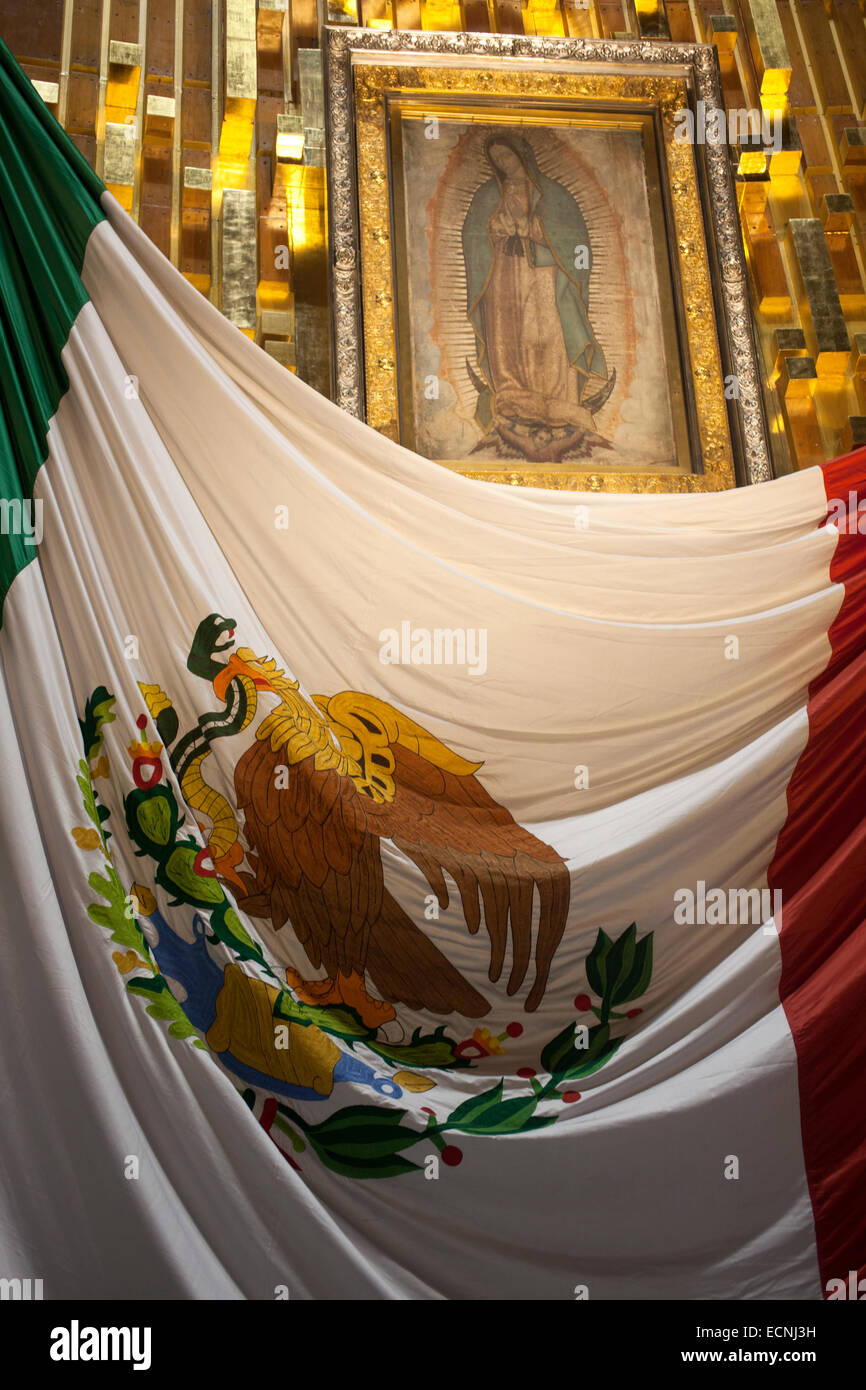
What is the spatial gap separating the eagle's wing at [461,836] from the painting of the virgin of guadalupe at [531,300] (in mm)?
1010

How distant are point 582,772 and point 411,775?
0.33 metres

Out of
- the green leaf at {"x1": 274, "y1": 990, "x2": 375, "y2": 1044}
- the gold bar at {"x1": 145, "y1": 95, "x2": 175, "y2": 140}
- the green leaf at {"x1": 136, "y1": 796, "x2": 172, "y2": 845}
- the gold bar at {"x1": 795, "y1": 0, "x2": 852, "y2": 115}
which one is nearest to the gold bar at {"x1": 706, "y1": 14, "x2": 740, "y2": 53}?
the gold bar at {"x1": 795, "y1": 0, "x2": 852, "y2": 115}

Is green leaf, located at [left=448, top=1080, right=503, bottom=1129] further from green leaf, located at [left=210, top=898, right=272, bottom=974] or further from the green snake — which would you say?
the green snake

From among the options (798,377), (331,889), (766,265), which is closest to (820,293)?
(766,265)

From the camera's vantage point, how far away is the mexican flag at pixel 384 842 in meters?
2.03

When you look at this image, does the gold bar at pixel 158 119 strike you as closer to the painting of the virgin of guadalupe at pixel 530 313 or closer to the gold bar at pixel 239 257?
the gold bar at pixel 239 257

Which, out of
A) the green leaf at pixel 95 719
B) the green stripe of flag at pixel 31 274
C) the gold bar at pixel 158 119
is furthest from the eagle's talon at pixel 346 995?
the gold bar at pixel 158 119

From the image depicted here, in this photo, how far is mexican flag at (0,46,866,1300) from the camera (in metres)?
2.03

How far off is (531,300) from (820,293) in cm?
78

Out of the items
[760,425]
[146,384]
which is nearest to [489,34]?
[760,425]

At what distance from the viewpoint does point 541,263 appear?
3467 millimetres

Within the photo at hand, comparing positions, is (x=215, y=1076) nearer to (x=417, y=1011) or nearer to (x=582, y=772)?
(x=417, y=1011)

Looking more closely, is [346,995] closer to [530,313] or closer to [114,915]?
[114,915]

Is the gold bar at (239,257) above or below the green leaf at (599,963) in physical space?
above
